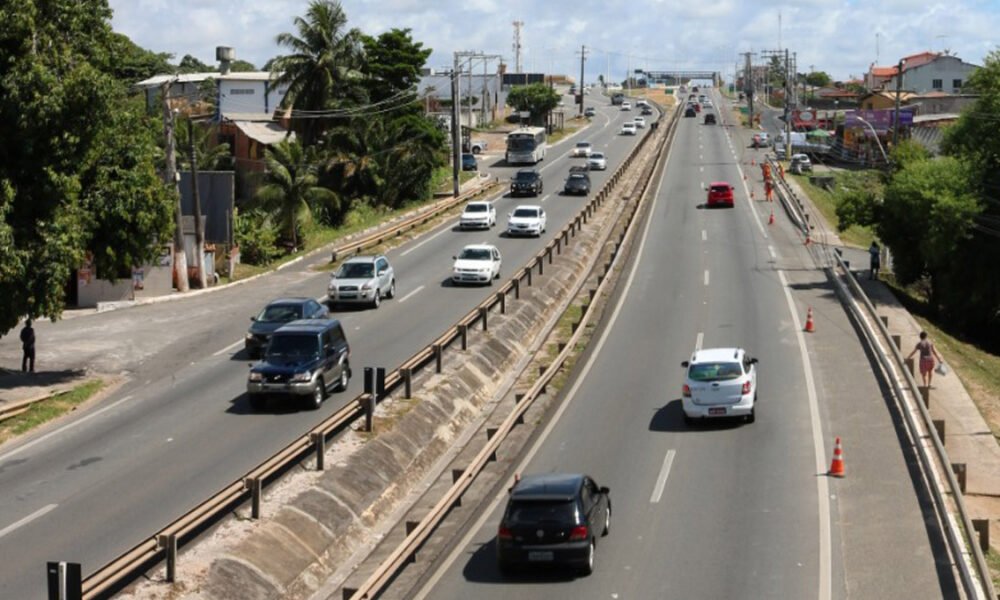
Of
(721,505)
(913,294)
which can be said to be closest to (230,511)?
(721,505)

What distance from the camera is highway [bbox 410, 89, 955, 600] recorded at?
59.8 feet

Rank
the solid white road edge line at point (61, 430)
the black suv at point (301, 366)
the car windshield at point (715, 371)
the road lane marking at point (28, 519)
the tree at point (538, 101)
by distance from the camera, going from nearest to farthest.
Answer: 1. the road lane marking at point (28, 519)
2. the solid white road edge line at point (61, 430)
3. the car windshield at point (715, 371)
4. the black suv at point (301, 366)
5. the tree at point (538, 101)

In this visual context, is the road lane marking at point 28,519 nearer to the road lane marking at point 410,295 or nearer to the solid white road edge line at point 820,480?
the solid white road edge line at point 820,480

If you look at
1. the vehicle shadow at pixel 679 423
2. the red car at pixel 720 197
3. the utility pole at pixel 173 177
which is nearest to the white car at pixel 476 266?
the utility pole at pixel 173 177

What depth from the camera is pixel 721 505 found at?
2177 centimetres

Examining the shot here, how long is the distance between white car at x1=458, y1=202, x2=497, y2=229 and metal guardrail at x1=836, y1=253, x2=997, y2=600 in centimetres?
2975

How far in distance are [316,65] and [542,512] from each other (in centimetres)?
6813

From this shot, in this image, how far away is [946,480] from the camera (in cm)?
2269

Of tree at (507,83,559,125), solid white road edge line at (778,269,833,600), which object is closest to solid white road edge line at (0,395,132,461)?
solid white road edge line at (778,269,833,600)

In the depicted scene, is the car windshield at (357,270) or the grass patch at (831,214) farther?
the grass patch at (831,214)

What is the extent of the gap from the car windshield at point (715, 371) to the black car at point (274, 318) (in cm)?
1148

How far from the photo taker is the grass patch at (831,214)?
68625 mm

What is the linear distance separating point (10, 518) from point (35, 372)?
13162mm

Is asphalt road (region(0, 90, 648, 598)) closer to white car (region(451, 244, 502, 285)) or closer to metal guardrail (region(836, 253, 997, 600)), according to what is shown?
white car (region(451, 244, 502, 285))
